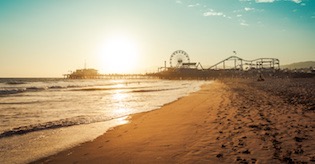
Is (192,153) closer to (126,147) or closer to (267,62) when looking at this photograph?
(126,147)

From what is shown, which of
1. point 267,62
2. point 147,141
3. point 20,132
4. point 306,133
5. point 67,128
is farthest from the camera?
point 267,62

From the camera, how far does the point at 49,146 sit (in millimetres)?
7387

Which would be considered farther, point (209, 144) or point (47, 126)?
point (47, 126)

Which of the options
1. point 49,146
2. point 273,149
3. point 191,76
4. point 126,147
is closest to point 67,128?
point 49,146

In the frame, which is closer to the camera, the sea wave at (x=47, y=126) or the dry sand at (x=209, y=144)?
the dry sand at (x=209, y=144)

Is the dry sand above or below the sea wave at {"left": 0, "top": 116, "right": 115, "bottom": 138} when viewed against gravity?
above

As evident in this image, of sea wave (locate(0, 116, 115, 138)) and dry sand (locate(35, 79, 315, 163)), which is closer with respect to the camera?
dry sand (locate(35, 79, 315, 163))

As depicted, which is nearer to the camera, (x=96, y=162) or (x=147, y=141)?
(x=96, y=162)

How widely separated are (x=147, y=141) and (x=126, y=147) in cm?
79

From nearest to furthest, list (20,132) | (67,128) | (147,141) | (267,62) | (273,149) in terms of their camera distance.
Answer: (273,149) → (147,141) → (20,132) → (67,128) → (267,62)

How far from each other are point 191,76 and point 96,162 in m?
150

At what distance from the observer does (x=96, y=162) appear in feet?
18.8

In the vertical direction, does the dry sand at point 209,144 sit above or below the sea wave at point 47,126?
above

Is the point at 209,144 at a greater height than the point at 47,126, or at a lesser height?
greater
